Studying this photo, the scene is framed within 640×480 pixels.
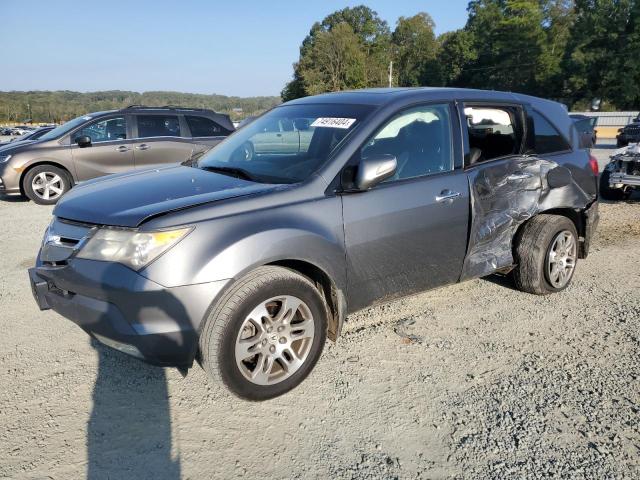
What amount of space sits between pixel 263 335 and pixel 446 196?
5.31ft

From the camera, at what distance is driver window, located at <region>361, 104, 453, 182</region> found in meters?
3.30

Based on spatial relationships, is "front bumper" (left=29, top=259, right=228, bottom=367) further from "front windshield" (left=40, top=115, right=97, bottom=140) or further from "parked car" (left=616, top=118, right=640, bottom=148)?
"parked car" (left=616, top=118, right=640, bottom=148)

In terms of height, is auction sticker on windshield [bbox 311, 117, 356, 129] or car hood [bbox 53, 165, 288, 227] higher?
auction sticker on windshield [bbox 311, 117, 356, 129]

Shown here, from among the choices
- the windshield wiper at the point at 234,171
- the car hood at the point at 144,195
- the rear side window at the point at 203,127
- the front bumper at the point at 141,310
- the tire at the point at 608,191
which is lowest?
the tire at the point at 608,191

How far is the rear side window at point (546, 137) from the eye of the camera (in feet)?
13.7

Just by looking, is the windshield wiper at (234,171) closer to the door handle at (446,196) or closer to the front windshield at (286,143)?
the front windshield at (286,143)

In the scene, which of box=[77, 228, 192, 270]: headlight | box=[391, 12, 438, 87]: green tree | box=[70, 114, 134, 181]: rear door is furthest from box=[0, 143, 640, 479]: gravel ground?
box=[391, 12, 438, 87]: green tree

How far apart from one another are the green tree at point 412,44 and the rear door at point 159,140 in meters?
81.0

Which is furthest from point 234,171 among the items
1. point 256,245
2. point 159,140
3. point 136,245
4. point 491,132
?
point 159,140

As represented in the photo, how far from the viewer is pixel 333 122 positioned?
3393 millimetres

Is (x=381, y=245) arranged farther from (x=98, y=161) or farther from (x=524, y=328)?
(x=98, y=161)

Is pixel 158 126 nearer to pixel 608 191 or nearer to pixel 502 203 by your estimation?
pixel 502 203

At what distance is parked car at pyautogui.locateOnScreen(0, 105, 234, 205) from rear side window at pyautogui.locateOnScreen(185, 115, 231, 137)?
20mm

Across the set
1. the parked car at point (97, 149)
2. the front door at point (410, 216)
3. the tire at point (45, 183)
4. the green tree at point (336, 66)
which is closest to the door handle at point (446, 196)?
the front door at point (410, 216)
